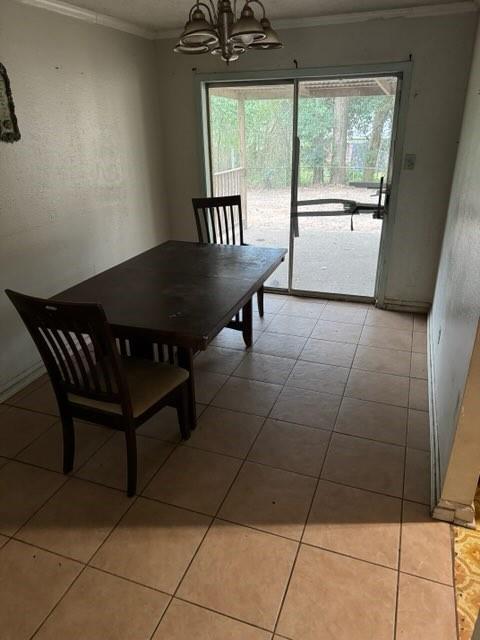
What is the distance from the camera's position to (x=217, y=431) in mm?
2324

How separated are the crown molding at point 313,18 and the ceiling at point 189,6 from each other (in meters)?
0.03

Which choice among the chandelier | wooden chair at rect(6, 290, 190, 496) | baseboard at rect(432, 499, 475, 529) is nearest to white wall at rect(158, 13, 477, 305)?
the chandelier

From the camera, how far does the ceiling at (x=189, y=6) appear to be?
2787mm

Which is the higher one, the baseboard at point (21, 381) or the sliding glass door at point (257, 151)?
the sliding glass door at point (257, 151)

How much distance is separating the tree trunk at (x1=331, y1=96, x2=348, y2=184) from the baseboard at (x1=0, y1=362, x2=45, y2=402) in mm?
2784

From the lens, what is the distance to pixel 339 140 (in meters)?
3.60

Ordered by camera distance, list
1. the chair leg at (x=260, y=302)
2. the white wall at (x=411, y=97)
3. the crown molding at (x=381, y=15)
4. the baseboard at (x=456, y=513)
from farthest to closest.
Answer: the chair leg at (x=260, y=302) < the white wall at (x=411, y=97) < the crown molding at (x=381, y=15) < the baseboard at (x=456, y=513)

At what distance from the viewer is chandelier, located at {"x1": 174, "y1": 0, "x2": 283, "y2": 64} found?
1.76m

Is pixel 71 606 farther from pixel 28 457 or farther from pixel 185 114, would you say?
pixel 185 114

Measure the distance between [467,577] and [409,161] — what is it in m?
2.89

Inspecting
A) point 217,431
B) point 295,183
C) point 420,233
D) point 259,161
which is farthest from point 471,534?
point 259,161

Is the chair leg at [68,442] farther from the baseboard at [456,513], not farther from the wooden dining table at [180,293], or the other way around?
the baseboard at [456,513]

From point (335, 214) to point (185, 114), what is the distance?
1.61 m

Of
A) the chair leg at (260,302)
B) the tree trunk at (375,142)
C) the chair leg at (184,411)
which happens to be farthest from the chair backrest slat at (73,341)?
the tree trunk at (375,142)
